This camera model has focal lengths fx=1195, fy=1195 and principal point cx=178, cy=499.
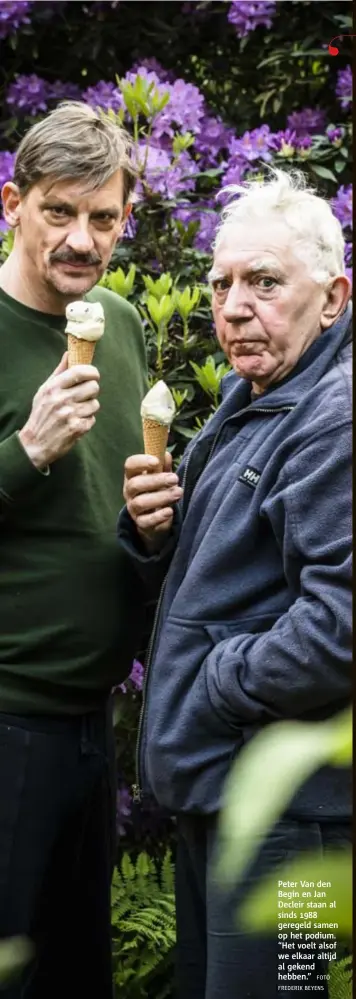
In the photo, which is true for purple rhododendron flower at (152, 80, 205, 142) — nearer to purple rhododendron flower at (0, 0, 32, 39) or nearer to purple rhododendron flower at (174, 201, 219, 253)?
purple rhododendron flower at (174, 201, 219, 253)

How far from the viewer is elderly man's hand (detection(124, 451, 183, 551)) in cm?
231

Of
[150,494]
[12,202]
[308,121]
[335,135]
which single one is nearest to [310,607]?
[150,494]

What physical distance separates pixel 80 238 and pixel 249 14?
1.71 meters

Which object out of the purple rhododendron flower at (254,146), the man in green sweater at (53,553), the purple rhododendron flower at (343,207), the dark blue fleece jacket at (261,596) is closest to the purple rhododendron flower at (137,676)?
the man in green sweater at (53,553)

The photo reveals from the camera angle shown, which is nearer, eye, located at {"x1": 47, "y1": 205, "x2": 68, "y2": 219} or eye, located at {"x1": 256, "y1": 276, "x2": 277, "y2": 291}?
eye, located at {"x1": 256, "y1": 276, "x2": 277, "y2": 291}

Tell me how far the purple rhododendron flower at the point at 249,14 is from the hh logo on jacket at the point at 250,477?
6.85 feet

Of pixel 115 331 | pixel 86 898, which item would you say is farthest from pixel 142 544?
pixel 86 898

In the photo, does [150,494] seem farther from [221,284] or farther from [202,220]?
[202,220]

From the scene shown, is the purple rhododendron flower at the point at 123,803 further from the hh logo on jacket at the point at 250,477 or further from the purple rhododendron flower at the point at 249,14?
the purple rhododendron flower at the point at 249,14

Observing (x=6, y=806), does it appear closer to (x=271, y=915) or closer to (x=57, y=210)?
(x=57, y=210)

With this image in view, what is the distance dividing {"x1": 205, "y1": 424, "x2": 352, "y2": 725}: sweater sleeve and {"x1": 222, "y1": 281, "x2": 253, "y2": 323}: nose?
29 centimetres

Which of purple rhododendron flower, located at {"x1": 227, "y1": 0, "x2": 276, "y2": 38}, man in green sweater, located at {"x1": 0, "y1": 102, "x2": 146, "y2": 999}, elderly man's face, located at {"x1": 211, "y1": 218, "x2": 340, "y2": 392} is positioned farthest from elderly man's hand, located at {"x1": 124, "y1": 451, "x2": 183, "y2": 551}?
purple rhododendron flower, located at {"x1": 227, "y1": 0, "x2": 276, "y2": 38}

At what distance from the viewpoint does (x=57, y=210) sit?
2.37 m

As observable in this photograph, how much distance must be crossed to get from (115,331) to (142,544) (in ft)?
1.86
